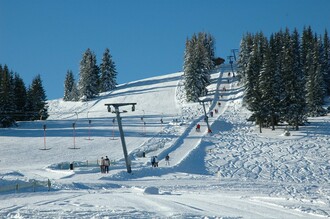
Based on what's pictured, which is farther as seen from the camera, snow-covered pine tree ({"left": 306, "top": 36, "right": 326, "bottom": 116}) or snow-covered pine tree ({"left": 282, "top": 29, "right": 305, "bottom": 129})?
snow-covered pine tree ({"left": 306, "top": 36, "right": 326, "bottom": 116})

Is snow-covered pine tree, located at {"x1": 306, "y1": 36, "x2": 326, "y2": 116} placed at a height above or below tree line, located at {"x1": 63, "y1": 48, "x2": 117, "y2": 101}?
Result: below

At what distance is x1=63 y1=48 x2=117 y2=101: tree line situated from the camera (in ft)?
318

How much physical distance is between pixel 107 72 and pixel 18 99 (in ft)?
129

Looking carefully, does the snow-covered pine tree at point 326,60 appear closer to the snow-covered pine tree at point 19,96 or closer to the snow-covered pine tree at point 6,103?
the snow-covered pine tree at point 19,96

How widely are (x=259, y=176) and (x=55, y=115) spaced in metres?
58.0

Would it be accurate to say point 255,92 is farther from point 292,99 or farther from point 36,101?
point 36,101

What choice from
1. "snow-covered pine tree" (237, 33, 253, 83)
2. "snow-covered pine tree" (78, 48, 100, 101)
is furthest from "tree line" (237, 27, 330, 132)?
"snow-covered pine tree" (78, 48, 100, 101)

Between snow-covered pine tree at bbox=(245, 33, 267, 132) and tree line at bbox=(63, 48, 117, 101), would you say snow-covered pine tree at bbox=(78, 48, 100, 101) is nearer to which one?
tree line at bbox=(63, 48, 117, 101)

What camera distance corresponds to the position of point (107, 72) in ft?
348

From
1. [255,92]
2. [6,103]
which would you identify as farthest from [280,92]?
[6,103]

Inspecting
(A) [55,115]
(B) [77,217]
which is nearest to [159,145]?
(B) [77,217]

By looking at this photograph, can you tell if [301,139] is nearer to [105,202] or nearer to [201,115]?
[201,115]

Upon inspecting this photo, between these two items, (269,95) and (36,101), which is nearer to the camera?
(269,95)

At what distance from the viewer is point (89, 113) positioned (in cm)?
7975
